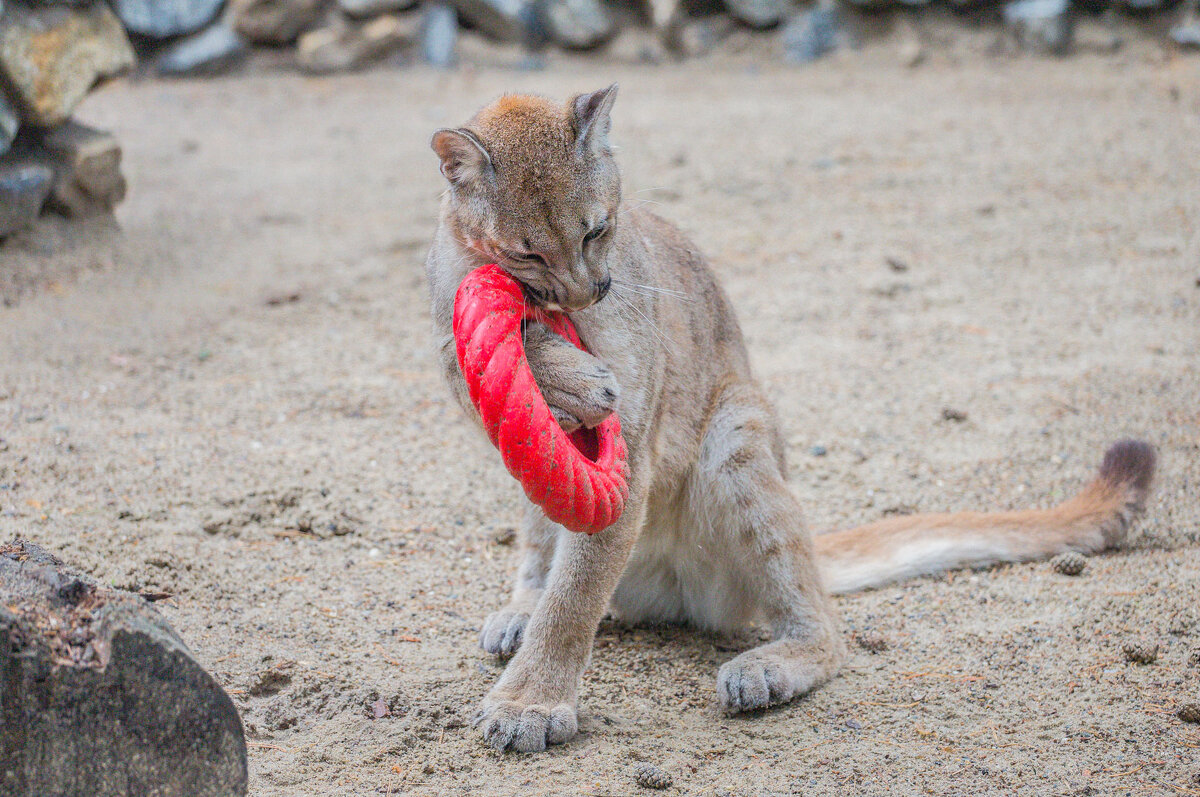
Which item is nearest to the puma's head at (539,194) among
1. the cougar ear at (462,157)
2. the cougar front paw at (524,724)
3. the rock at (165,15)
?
the cougar ear at (462,157)

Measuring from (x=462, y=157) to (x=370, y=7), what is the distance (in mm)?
10626

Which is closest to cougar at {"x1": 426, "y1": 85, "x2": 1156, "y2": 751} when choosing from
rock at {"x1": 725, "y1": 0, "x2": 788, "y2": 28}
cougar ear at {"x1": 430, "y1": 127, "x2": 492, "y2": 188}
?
cougar ear at {"x1": 430, "y1": 127, "x2": 492, "y2": 188}

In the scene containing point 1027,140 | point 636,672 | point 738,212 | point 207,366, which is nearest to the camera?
point 636,672

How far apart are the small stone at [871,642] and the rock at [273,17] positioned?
10926 millimetres

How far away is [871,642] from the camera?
427cm

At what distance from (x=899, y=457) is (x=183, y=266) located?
492 cm

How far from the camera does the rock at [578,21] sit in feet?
43.4

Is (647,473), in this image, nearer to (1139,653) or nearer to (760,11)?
(1139,653)

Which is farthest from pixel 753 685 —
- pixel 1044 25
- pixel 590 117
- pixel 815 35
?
pixel 815 35

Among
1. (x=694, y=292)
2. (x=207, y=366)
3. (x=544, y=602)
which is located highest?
(x=694, y=292)

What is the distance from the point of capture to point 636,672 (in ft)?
13.5

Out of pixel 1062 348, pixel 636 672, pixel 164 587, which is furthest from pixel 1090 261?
pixel 164 587

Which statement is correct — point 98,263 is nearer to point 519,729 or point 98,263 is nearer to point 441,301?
point 441,301

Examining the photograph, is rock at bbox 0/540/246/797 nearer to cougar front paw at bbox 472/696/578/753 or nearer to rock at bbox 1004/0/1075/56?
cougar front paw at bbox 472/696/578/753
